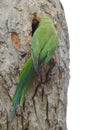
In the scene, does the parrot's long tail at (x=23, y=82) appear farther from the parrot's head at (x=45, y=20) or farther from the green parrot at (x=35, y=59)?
the parrot's head at (x=45, y=20)

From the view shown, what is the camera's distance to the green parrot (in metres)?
3.42

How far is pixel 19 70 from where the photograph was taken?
11.5ft

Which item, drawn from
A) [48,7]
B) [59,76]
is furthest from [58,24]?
[59,76]

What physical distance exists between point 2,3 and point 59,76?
2.12 ft

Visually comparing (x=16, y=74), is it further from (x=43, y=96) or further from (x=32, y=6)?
(x=32, y=6)

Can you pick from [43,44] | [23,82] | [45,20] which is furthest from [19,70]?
[45,20]

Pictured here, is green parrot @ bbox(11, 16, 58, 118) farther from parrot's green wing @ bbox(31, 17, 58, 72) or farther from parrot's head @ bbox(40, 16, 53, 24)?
parrot's head @ bbox(40, 16, 53, 24)

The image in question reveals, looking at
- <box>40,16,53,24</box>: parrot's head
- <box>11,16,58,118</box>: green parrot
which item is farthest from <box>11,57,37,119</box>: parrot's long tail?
<box>40,16,53,24</box>: parrot's head

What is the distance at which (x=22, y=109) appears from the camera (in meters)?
3.50

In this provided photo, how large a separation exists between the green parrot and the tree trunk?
0.17 feet

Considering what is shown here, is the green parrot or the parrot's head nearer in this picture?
the green parrot

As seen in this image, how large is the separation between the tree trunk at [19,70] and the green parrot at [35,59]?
5 centimetres

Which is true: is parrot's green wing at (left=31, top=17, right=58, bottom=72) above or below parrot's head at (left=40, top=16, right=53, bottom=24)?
below

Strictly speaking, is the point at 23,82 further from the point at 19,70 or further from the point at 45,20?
the point at 45,20
